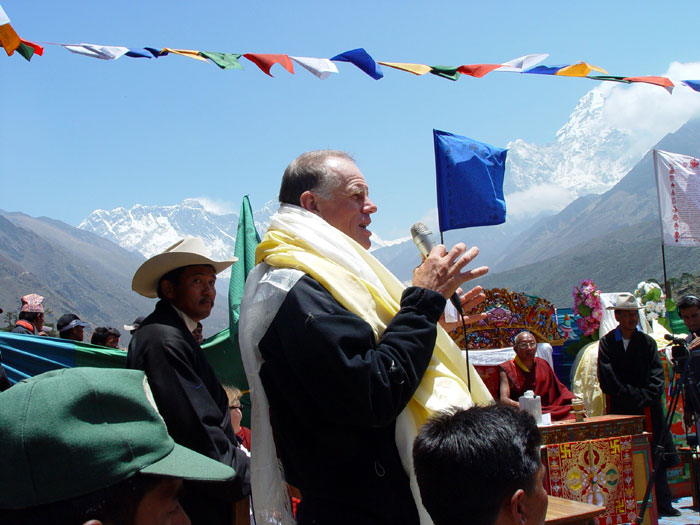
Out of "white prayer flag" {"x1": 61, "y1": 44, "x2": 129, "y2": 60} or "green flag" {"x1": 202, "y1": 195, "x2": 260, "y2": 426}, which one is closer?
"white prayer flag" {"x1": 61, "y1": 44, "x2": 129, "y2": 60}

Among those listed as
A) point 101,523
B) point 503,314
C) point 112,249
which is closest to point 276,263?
point 101,523

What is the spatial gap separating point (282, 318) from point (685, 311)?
18.2 feet

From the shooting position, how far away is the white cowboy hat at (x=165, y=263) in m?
2.96

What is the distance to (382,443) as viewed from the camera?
170 centimetres

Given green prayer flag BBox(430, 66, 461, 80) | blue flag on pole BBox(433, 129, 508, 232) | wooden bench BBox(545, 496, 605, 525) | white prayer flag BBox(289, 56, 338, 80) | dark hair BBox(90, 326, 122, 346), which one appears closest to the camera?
wooden bench BBox(545, 496, 605, 525)

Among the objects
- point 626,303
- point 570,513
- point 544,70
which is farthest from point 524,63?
point 570,513

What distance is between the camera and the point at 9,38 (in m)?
4.43


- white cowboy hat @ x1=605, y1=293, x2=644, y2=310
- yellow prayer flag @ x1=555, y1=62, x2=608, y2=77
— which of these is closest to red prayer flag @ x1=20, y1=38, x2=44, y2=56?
yellow prayer flag @ x1=555, y1=62, x2=608, y2=77

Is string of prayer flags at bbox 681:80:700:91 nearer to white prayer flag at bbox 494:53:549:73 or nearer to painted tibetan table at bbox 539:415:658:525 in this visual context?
white prayer flag at bbox 494:53:549:73

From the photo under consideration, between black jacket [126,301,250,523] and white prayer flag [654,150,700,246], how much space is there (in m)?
7.36

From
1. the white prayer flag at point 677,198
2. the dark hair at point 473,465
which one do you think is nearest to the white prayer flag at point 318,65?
the dark hair at point 473,465

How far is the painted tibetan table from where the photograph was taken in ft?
16.5

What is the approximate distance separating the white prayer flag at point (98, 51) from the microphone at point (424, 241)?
3.85 m

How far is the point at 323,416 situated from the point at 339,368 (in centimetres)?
20
